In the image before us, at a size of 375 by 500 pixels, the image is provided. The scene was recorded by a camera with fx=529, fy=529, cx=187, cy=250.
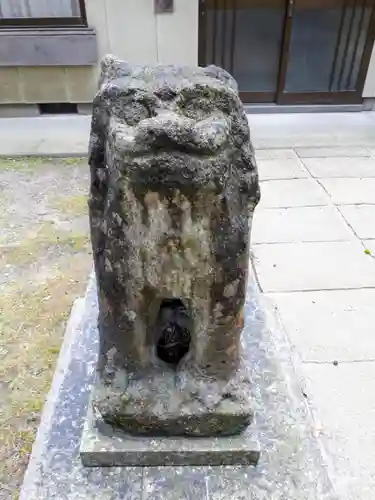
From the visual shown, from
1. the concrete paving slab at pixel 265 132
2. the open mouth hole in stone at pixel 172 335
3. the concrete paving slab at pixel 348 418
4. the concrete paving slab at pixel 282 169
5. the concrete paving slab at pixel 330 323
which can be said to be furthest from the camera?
the concrete paving slab at pixel 265 132

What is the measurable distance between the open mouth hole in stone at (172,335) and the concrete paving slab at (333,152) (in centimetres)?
327

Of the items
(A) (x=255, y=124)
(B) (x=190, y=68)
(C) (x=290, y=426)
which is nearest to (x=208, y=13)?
(A) (x=255, y=124)

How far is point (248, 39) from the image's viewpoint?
5277 mm

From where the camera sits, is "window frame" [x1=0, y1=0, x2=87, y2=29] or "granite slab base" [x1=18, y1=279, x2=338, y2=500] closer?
"granite slab base" [x1=18, y1=279, x2=338, y2=500]

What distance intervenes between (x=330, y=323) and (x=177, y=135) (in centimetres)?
176

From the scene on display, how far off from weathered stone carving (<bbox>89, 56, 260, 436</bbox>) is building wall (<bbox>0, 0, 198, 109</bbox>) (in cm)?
392

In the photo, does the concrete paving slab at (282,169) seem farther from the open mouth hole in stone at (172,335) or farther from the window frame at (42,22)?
the open mouth hole in stone at (172,335)

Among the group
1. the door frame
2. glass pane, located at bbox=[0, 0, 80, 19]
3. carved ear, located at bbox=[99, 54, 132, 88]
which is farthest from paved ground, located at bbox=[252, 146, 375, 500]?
glass pane, located at bbox=[0, 0, 80, 19]

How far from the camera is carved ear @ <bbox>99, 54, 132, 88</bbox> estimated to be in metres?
1.33

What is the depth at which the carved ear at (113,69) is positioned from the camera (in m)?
1.33

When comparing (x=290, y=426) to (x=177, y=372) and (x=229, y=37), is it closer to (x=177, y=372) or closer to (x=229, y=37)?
(x=177, y=372)

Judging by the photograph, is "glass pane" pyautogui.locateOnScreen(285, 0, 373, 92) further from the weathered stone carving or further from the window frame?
the weathered stone carving

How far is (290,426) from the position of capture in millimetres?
1606

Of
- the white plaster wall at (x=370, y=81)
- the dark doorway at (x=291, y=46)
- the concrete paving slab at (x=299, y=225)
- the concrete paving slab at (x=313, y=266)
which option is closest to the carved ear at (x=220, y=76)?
the concrete paving slab at (x=313, y=266)
